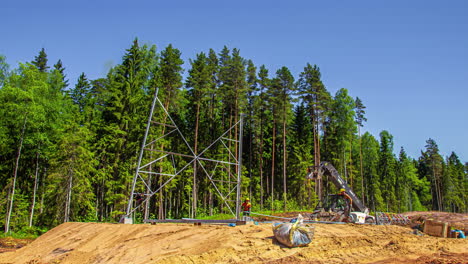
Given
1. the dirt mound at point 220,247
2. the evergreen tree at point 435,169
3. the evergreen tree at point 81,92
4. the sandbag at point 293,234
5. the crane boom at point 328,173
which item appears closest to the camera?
the dirt mound at point 220,247

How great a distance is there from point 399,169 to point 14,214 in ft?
214

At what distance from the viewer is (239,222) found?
13266 millimetres

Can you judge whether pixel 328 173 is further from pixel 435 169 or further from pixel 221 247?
pixel 435 169

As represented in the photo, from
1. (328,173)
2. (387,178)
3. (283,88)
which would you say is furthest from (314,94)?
(387,178)

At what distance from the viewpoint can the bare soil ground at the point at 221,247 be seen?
9.70m

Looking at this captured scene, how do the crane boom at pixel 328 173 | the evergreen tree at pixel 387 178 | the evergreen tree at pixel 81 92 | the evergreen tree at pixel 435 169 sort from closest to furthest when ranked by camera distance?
the crane boom at pixel 328 173 < the evergreen tree at pixel 81 92 < the evergreen tree at pixel 387 178 < the evergreen tree at pixel 435 169

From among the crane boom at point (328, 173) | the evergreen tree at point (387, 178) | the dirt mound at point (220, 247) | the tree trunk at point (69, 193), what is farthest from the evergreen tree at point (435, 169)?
the tree trunk at point (69, 193)

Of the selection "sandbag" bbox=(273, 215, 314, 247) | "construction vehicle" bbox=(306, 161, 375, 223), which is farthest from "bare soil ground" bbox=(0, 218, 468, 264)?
"construction vehicle" bbox=(306, 161, 375, 223)

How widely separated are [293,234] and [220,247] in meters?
2.48

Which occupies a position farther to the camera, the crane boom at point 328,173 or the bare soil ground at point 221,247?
the crane boom at point 328,173

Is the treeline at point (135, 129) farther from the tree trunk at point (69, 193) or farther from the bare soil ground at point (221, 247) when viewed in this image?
the bare soil ground at point (221, 247)

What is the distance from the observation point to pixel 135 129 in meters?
29.4

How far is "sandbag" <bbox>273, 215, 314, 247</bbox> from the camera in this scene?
34.4 feet

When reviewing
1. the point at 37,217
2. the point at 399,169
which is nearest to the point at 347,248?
the point at 37,217
